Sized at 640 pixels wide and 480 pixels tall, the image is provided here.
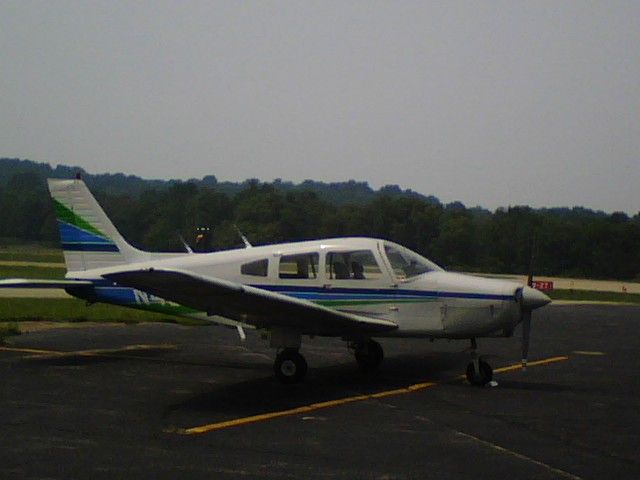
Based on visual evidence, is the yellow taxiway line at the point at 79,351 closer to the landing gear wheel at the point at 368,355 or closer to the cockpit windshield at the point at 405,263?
the landing gear wheel at the point at 368,355

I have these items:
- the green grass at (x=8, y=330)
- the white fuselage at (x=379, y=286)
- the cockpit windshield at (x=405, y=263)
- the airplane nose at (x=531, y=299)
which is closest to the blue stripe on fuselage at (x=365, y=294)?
the white fuselage at (x=379, y=286)

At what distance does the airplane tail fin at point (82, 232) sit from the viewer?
15539mm

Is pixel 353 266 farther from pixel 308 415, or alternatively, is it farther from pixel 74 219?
pixel 74 219

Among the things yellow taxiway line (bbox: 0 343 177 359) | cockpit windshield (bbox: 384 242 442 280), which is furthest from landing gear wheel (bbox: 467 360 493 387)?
yellow taxiway line (bbox: 0 343 177 359)

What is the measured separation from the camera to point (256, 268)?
531 inches

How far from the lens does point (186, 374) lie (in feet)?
43.8

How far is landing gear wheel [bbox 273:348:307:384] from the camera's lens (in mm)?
12211

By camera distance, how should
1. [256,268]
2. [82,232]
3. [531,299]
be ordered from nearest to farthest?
[531,299] < [256,268] < [82,232]

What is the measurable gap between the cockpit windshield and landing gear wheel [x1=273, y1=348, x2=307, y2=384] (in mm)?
1988

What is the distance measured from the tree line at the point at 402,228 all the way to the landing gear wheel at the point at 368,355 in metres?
15.7

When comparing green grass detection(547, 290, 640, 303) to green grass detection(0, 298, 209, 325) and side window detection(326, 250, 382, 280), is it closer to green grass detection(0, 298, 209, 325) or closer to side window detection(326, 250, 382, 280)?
green grass detection(0, 298, 209, 325)

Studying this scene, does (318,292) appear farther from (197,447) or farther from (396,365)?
(197,447)

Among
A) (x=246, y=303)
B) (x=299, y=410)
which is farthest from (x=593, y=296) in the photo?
(x=299, y=410)

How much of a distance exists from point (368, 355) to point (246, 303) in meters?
3.35
